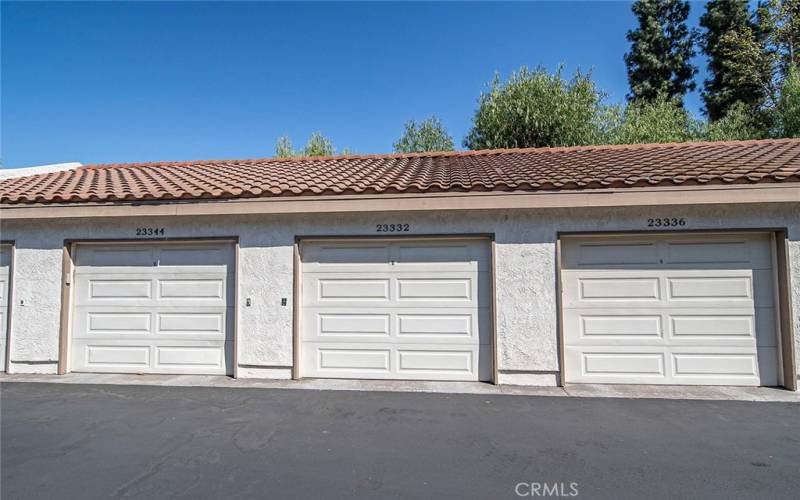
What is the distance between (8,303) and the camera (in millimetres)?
7660

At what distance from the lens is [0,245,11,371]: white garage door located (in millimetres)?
7645

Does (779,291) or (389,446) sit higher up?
(779,291)

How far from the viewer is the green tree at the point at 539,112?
648 inches

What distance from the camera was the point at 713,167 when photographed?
7.12 m

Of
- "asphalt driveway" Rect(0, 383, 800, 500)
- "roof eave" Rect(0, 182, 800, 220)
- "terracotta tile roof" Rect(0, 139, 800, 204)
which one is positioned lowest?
"asphalt driveway" Rect(0, 383, 800, 500)

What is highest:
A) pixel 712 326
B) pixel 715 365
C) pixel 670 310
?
pixel 670 310

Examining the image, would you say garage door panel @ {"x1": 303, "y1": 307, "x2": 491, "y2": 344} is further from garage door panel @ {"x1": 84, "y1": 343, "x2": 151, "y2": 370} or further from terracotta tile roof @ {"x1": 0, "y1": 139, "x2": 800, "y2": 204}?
garage door panel @ {"x1": 84, "y1": 343, "x2": 151, "y2": 370}

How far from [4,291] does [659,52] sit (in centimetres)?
3238

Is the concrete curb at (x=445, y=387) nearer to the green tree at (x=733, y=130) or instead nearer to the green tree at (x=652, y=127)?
the green tree at (x=652, y=127)

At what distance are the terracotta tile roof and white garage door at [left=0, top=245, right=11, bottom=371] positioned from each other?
970 millimetres

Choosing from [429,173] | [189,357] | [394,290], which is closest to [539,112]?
[429,173]

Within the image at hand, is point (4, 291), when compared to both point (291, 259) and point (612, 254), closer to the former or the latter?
point (291, 259)

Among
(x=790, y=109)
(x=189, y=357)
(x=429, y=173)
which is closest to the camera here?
(x=189, y=357)

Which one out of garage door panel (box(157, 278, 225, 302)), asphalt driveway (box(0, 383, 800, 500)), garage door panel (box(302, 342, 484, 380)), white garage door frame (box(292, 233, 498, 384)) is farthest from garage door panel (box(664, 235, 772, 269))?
garage door panel (box(157, 278, 225, 302))
